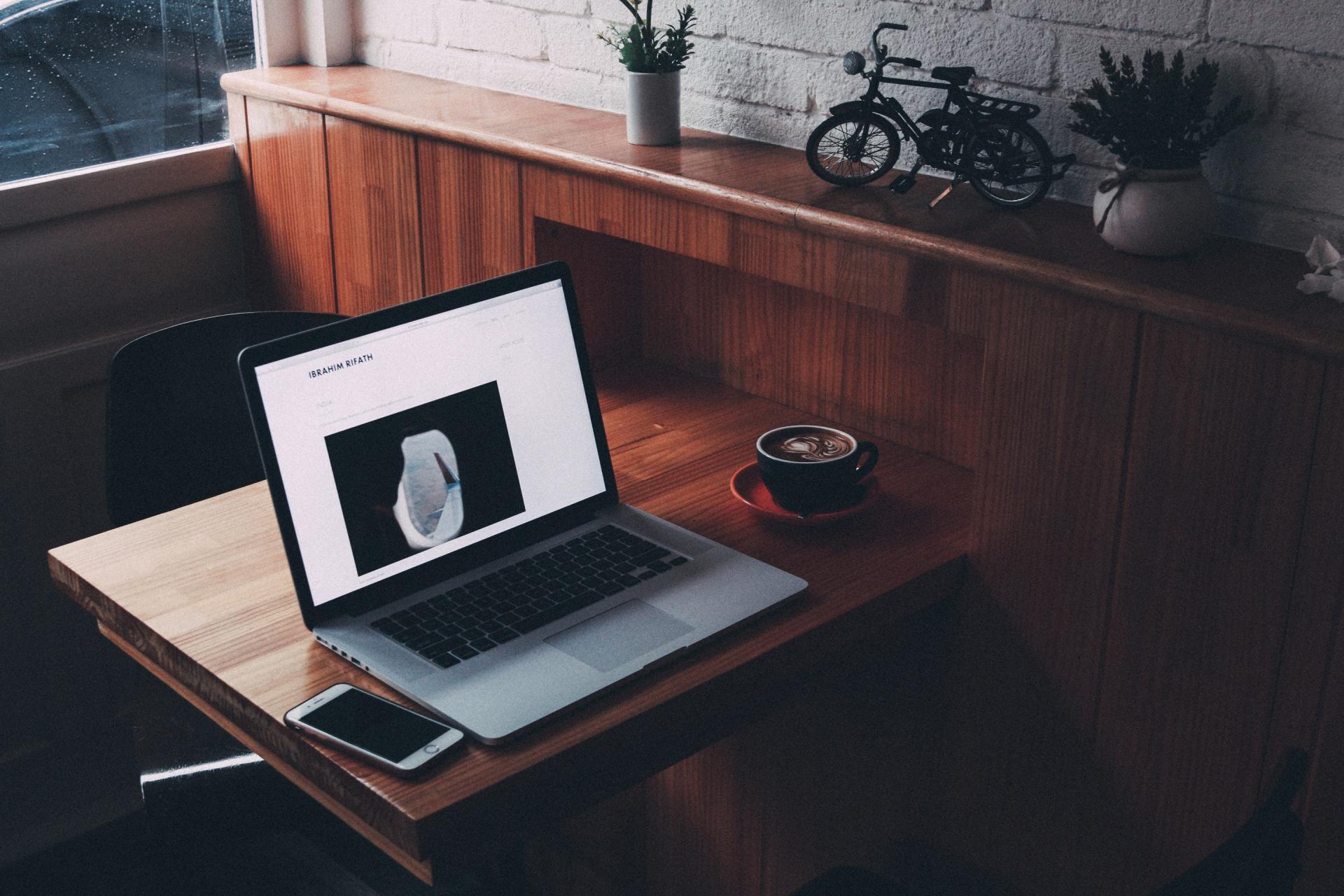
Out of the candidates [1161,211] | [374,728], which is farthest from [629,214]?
[374,728]

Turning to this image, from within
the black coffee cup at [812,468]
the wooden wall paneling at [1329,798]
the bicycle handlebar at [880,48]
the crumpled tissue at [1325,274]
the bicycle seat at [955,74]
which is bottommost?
the wooden wall paneling at [1329,798]

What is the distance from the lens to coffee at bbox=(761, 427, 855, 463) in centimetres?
139

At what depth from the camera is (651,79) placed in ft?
5.07

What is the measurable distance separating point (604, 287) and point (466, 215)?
0.21 metres

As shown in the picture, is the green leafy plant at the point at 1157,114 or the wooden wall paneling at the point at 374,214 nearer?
the green leafy plant at the point at 1157,114

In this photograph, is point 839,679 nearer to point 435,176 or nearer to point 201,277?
point 435,176

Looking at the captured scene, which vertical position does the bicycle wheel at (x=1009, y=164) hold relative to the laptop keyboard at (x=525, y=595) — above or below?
above

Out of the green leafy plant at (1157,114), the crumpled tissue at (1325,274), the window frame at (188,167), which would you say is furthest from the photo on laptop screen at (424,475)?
the window frame at (188,167)

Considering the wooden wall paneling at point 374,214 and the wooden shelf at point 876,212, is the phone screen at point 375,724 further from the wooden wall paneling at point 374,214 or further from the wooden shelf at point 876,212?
the wooden wall paneling at point 374,214

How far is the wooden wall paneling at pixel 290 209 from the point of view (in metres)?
1.91

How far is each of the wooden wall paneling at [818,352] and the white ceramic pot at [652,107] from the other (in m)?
0.20

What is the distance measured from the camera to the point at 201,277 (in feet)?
6.91

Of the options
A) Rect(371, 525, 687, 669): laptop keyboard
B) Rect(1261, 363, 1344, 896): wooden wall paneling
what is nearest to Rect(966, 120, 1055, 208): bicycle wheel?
Rect(1261, 363, 1344, 896): wooden wall paneling

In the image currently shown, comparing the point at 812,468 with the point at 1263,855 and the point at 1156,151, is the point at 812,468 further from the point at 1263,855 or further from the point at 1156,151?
the point at 1263,855
